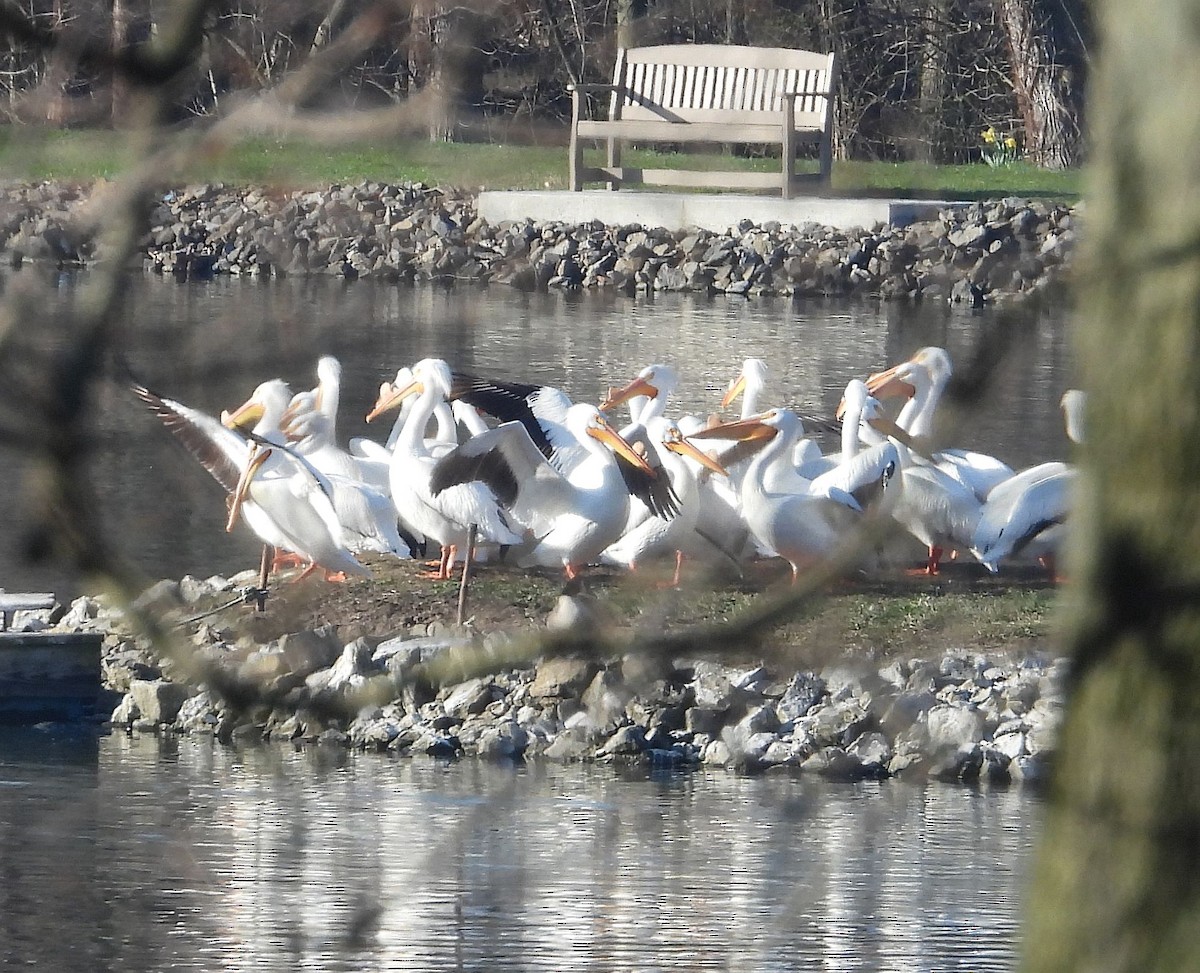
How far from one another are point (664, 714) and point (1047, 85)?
20579mm

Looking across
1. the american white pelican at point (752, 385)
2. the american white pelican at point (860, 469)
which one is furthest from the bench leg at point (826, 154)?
the american white pelican at point (860, 469)

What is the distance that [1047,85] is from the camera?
26531 mm

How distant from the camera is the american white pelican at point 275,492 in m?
8.36

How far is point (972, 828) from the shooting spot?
6.71 metres

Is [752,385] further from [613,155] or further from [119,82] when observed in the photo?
[613,155]

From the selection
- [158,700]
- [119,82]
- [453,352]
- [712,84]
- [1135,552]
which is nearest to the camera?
[119,82]

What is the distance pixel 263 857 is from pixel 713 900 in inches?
51.6

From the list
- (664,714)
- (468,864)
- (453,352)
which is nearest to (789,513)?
(664,714)

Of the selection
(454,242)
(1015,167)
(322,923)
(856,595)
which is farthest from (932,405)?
(1015,167)

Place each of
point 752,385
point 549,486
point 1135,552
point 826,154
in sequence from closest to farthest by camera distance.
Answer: point 1135,552, point 549,486, point 752,385, point 826,154

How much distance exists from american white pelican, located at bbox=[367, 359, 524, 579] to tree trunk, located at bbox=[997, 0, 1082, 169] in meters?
15.4

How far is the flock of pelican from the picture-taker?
27.9 feet

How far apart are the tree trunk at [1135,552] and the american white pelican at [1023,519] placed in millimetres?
6318

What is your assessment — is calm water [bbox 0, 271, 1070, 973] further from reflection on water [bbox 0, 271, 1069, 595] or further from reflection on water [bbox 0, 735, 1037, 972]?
reflection on water [bbox 0, 271, 1069, 595]
